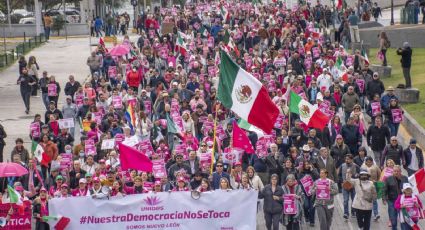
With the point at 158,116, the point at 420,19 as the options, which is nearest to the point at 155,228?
the point at 158,116

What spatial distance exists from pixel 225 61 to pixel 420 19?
35.3 metres

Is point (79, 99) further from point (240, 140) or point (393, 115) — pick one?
point (393, 115)

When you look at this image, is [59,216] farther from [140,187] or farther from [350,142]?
[350,142]

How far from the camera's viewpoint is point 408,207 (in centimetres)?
2064

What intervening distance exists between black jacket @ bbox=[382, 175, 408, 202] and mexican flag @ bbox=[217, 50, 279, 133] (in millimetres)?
2231

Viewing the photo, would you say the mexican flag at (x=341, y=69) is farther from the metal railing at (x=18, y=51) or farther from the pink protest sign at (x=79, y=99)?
the metal railing at (x=18, y=51)

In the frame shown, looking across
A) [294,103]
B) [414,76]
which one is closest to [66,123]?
[294,103]

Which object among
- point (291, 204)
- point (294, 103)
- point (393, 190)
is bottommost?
point (291, 204)

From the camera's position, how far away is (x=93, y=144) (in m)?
24.9

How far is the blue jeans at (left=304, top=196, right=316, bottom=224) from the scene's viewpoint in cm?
2225

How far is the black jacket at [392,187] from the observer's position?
21.5 m

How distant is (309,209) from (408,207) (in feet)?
7.50

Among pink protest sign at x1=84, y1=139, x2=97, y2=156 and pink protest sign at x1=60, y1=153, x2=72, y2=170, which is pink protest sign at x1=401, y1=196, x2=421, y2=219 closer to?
pink protest sign at x1=60, y1=153, x2=72, y2=170

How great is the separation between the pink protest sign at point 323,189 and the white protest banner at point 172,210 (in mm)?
1170
